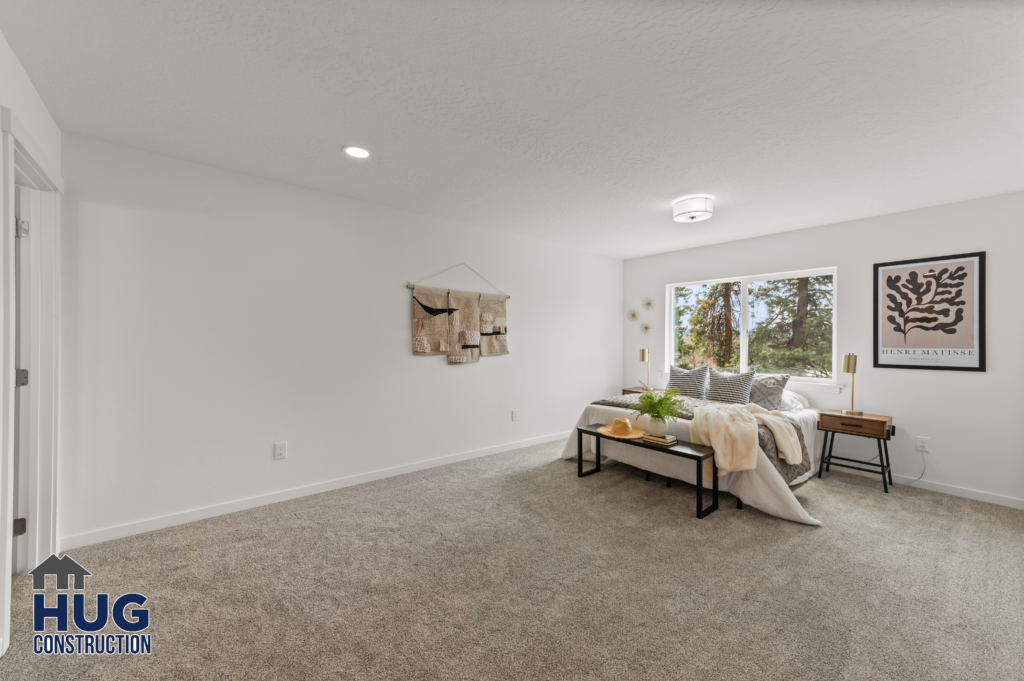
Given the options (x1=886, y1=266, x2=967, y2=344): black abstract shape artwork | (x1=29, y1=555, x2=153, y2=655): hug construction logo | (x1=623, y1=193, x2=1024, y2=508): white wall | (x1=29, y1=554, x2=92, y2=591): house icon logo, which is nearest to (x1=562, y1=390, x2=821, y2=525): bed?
(x1=623, y1=193, x2=1024, y2=508): white wall

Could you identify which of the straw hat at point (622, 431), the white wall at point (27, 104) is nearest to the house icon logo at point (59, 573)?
the white wall at point (27, 104)

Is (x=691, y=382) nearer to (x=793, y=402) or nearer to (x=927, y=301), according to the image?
(x=793, y=402)

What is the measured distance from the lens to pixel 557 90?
203cm

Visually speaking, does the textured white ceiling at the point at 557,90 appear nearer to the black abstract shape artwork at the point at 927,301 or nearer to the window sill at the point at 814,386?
the black abstract shape artwork at the point at 927,301

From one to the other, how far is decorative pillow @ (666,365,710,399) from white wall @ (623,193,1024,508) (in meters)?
1.03

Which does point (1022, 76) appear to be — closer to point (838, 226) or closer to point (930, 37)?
point (930, 37)

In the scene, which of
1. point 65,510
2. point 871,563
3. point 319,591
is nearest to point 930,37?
point 871,563

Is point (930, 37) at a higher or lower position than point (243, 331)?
higher

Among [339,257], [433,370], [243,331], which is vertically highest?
[339,257]

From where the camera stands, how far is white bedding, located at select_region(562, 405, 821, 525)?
2980 millimetres

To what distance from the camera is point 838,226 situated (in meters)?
4.16

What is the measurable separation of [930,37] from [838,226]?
2.95 m

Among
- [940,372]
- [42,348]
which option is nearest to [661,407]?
[940,372]

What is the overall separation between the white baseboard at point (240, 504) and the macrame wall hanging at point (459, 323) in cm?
95
